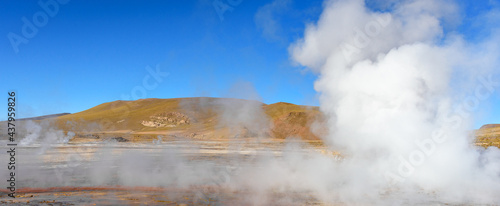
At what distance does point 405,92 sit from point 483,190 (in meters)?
4.71

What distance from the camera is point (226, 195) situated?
42.5 feet

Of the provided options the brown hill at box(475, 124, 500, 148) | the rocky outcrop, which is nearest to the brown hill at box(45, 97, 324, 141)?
the rocky outcrop

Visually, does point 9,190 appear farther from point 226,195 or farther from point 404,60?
point 404,60

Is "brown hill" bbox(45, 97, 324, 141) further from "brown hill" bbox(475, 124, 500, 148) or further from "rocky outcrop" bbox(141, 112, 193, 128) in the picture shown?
"brown hill" bbox(475, 124, 500, 148)

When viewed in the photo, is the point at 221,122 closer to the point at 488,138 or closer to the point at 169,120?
the point at 169,120


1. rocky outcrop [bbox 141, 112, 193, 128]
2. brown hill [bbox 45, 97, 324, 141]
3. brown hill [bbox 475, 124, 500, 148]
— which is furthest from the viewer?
rocky outcrop [bbox 141, 112, 193, 128]

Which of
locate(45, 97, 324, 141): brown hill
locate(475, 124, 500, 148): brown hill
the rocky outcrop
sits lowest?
locate(475, 124, 500, 148): brown hill

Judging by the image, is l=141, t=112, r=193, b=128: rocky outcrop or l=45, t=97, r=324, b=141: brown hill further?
l=141, t=112, r=193, b=128: rocky outcrop

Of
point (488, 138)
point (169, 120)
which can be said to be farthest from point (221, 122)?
point (488, 138)

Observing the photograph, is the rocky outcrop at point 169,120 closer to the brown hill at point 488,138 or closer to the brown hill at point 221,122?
the brown hill at point 221,122

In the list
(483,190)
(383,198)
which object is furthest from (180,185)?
(483,190)

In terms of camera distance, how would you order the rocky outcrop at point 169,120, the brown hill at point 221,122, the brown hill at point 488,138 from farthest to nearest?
the rocky outcrop at point 169,120
the brown hill at point 221,122
the brown hill at point 488,138

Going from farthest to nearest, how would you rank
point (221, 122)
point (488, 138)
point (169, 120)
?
1. point (169, 120)
2. point (221, 122)
3. point (488, 138)

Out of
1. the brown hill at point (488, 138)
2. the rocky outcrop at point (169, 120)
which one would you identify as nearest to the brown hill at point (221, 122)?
the rocky outcrop at point (169, 120)
